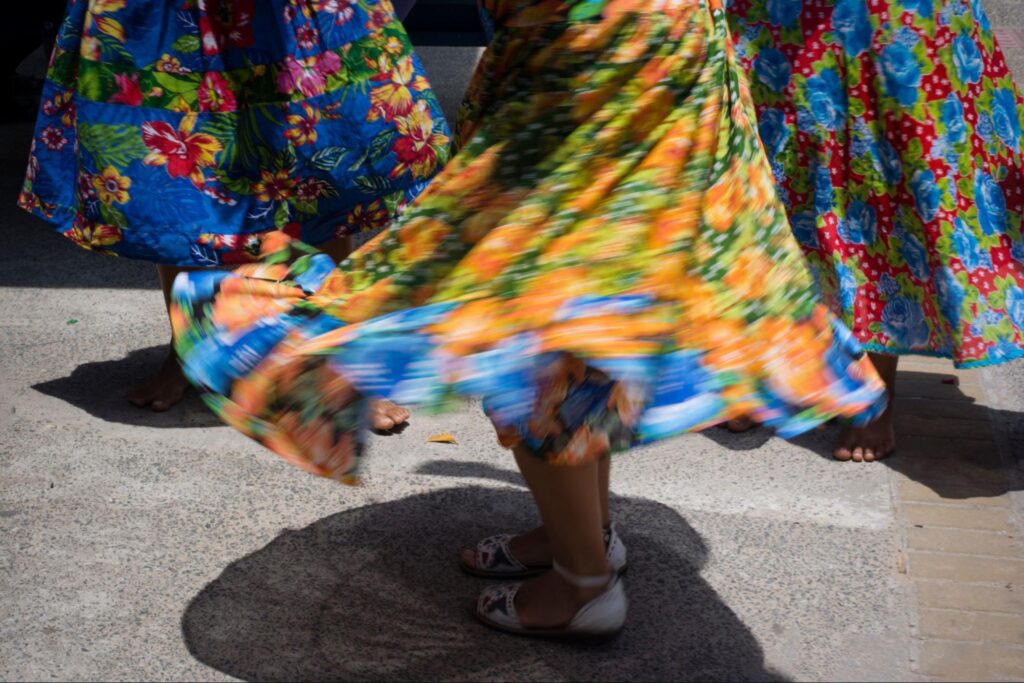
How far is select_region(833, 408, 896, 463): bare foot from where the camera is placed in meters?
3.45

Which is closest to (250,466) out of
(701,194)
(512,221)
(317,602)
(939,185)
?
(317,602)

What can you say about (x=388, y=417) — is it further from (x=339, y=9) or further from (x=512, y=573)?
(x=339, y=9)

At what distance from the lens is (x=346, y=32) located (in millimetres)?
3432

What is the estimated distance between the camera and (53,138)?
362 cm

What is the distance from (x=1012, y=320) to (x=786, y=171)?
2.30 feet

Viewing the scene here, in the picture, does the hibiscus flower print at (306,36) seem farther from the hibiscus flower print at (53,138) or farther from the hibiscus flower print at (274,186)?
the hibiscus flower print at (53,138)

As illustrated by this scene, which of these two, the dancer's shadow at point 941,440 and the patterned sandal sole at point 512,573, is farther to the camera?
the dancer's shadow at point 941,440

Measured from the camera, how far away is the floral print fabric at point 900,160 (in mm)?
3230

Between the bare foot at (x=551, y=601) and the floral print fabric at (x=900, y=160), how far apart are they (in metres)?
1.26

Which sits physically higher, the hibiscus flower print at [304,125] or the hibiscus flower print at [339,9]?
the hibiscus flower print at [339,9]

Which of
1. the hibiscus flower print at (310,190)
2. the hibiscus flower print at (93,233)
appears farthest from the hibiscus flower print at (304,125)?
the hibiscus flower print at (93,233)

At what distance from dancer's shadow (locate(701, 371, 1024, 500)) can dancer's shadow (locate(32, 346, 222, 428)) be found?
58.8 inches

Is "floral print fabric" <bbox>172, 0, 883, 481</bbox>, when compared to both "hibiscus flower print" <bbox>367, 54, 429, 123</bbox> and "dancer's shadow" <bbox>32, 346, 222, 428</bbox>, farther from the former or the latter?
"dancer's shadow" <bbox>32, 346, 222, 428</bbox>

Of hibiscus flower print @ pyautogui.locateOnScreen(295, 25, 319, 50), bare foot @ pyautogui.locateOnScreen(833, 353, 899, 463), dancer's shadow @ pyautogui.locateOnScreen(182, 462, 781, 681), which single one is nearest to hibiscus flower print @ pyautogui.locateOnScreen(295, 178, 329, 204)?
hibiscus flower print @ pyautogui.locateOnScreen(295, 25, 319, 50)
